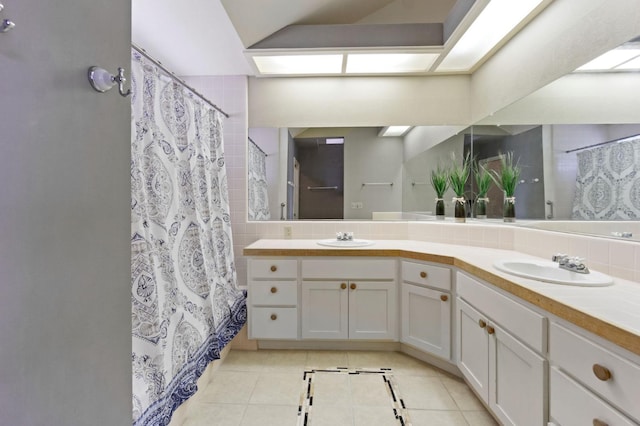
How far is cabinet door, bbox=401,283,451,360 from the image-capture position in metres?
1.84

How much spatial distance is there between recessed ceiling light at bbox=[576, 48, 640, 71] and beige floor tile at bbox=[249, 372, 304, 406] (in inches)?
90.6

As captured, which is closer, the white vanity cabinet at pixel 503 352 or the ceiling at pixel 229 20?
the white vanity cabinet at pixel 503 352

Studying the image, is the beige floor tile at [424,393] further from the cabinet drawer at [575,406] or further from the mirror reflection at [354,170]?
→ the mirror reflection at [354,170]

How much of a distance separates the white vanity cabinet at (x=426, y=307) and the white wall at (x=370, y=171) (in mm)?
679

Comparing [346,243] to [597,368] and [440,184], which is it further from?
[597,368]

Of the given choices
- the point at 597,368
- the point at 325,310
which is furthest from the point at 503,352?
the point at 325,310

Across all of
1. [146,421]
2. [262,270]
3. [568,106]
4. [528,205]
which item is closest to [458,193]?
[528,205]

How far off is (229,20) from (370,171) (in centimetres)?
151

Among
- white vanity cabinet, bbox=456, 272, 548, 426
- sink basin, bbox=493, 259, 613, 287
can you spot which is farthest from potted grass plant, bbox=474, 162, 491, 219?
white vanity cabinet, bbox=456, 272, 548, 426

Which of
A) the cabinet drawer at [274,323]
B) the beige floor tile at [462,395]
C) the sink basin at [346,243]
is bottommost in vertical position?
the beige floor tile at [462,395]

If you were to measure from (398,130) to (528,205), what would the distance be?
45.8 inches

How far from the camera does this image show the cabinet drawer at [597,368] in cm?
75

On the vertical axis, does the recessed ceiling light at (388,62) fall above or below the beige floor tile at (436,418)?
above

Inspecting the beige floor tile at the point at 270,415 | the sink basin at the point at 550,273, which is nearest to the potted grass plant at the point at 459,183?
the sink basin at the point at 550,273
